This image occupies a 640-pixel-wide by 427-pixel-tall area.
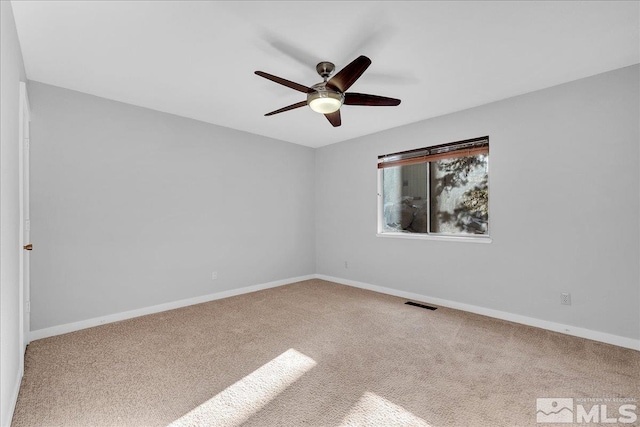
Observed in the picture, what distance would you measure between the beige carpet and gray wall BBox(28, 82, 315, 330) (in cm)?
49

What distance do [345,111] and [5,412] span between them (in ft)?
11.9

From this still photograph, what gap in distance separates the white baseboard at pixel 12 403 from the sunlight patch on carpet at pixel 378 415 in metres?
1.72

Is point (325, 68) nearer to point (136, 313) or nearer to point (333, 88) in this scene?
point (333, 88)

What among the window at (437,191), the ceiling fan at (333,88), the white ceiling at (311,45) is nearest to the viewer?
the white ceiling at (311,45)

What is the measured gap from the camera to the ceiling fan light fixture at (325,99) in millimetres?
2322

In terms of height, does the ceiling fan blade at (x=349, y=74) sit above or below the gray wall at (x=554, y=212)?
above

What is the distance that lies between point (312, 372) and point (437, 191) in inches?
113

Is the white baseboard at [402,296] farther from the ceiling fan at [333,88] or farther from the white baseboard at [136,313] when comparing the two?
the ceiling fan at [333,88]

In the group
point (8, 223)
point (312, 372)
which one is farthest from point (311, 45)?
point (312, 372)

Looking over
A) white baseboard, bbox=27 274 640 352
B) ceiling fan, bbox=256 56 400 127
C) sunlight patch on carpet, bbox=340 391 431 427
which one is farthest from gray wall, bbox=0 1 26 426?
sunlight patch on carpet, bbox=340 391 431 427

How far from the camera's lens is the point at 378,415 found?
66.5 inches

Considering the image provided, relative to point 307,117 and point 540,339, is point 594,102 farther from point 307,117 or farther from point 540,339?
point 307,117

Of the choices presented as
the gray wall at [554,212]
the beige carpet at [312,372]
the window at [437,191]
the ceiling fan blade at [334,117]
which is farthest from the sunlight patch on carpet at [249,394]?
the window at [437,191]

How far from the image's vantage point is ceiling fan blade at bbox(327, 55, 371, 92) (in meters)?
Result: 1.95
